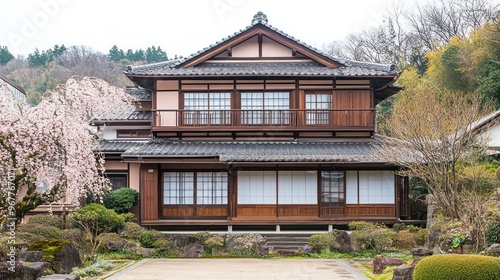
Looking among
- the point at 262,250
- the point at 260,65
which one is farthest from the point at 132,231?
the point at 260,65

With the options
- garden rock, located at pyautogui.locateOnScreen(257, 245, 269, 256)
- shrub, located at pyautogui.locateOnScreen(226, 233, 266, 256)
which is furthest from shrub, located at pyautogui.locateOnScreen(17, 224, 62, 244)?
garden rock, located at pyautogui.locateOnScreen(257, 245, 269, 256)

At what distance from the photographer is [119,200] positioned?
21.6 metres

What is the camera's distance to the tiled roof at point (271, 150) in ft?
65.4

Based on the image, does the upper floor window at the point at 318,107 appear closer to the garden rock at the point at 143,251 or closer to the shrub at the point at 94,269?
the garden rock at the point at 143,251

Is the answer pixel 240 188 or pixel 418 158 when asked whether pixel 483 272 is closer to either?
pixel 418 158

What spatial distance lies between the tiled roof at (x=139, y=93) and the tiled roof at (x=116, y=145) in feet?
7.80

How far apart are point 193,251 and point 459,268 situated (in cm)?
1088

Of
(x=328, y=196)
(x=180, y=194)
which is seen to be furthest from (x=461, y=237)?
(x=180, y=194)

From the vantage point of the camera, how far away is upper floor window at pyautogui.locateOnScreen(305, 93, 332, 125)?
887 inches

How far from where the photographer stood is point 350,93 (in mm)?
22828

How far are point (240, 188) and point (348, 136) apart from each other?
5402mm

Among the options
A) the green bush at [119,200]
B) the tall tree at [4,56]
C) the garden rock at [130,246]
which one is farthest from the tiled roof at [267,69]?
the tall tree at [4,56]

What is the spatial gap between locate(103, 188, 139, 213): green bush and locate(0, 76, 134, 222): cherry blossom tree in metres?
3.12

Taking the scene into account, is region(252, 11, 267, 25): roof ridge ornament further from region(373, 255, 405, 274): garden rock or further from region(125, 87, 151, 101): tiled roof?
region(373, 255, 405, 274): garden rock
